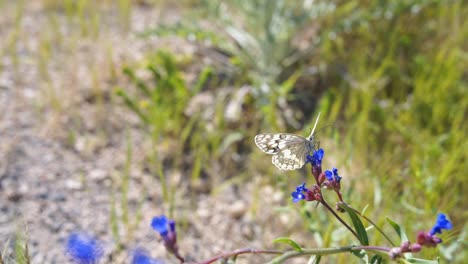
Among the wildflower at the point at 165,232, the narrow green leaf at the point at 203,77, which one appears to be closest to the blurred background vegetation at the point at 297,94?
the narrow green leaf at the point at 203,77

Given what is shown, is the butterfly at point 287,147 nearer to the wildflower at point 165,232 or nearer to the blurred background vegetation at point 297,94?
the wildflower at point 165,232

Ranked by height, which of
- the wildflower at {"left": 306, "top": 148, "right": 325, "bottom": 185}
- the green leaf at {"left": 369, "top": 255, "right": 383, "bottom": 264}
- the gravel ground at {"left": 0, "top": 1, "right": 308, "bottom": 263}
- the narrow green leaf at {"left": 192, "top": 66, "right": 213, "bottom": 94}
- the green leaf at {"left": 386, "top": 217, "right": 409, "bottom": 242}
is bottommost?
the green leaf at {"left": 369, "top": 255, "right": 383, "bottom": 264}

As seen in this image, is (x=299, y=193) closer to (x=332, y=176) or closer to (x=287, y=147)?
(x=332, y=176)

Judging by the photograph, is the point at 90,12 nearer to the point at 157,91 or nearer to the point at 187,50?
the point at 187,50

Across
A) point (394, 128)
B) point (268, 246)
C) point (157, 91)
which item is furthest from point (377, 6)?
point (268, 246)

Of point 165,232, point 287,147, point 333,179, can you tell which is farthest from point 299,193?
point 165,232

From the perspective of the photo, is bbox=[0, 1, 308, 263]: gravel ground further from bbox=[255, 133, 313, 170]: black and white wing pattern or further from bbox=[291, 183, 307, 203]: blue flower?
bbox=[291, 183, 307, 203]: blue flower

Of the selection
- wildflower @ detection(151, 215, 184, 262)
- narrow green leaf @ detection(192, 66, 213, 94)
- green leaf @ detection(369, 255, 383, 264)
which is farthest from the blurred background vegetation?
wildflower @ detection(151, 215, 184, 262)
